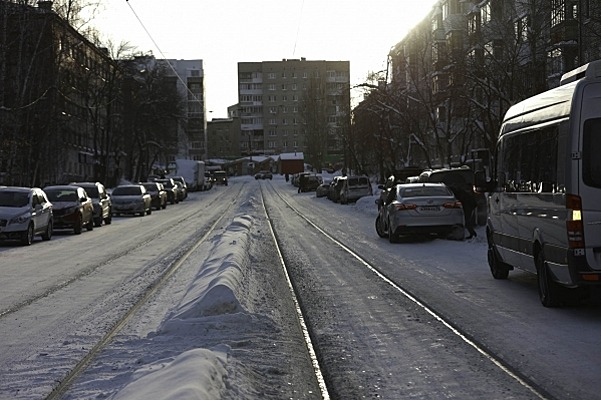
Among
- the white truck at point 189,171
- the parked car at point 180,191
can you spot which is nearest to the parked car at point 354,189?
the parked car at point 180,191

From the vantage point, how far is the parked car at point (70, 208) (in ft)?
103

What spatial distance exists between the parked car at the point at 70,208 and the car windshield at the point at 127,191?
13.6 metres

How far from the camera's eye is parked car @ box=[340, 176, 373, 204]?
5728cm

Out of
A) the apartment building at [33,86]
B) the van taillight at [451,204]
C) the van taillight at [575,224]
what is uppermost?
the apartment building at [33,86]

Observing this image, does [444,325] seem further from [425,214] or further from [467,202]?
[467,202]

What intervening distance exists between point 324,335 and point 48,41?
139ft

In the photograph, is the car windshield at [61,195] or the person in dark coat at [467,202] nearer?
the person in dark coat at [467,202]

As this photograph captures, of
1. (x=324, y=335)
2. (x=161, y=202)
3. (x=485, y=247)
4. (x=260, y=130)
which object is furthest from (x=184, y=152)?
(x=324, y=335)

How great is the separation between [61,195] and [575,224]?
2449cm

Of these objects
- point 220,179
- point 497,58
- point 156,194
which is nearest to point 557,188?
point 497,58

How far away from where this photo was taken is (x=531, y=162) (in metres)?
12.5

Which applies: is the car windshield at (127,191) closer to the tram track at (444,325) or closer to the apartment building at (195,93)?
the tram track at (444,325)

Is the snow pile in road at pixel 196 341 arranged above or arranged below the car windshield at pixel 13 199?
below

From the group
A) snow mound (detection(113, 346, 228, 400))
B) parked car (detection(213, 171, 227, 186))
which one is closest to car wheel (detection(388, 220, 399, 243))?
snow mound (detection(113, 346, 228, 400))
